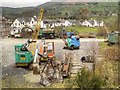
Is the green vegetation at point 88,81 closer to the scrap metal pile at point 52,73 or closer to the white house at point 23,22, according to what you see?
the scrap metal pile at point 52,73

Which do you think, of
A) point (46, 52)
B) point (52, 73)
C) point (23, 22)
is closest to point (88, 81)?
point (52, 73)

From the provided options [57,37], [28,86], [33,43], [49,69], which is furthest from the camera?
[57,37]

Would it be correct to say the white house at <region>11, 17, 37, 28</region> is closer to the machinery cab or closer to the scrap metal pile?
the machinery cab

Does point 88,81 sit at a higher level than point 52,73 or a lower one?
higher

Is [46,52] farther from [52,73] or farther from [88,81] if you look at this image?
[88,81]

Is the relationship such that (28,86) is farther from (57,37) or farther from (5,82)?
(57,37)

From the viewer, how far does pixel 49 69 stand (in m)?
4.58

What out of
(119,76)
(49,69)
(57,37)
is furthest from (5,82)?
(57,37)

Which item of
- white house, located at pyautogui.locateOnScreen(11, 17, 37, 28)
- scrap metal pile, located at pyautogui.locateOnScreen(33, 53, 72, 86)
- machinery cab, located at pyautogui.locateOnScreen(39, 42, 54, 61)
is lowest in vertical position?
scrap metal pile, located at pyautogui.locateOnScreen(33, 53, 72, 86)

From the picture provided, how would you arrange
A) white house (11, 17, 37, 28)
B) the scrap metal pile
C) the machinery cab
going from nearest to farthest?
the scrap metal pile < the machinery cab < white house (11, 17, 37, 28)

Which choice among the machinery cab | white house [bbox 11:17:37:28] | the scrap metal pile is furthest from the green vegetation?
white house [bbox 11:17:37:28]

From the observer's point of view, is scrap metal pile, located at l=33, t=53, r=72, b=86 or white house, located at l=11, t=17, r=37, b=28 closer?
scrap metal pile, located at l=33, t=53, r=72, b=86

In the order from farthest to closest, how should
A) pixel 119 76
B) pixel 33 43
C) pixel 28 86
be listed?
1. pixel 33 43
2. pixel 28 86
3. pixel 119 76

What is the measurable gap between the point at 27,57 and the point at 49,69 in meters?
0.82
